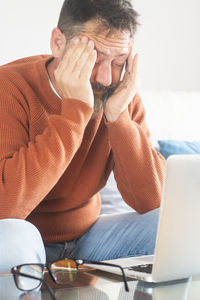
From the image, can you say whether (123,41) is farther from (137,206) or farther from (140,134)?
(137,206)

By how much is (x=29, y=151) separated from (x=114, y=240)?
1.15ft

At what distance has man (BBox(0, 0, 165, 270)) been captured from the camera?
1.29 m

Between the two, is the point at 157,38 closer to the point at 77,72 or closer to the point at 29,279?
the point at 77,72

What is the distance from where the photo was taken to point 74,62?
138 cm

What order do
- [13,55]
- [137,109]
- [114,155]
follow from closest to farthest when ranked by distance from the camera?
[114,155]
[137,109]
[13,55]

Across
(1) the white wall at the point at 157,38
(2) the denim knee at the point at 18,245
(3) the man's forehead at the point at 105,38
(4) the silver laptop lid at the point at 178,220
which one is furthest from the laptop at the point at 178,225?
(1) the white wall at the point at 157,38

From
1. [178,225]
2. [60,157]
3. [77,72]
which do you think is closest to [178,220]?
[178,225]

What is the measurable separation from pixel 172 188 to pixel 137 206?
694 mm

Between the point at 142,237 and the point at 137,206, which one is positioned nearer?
the point at 142,237

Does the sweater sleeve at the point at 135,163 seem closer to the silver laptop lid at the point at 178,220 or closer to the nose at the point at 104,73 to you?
the nose at the point at 104,73

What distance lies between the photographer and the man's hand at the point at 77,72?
4.49ft

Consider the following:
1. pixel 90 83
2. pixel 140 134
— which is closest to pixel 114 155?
pixel 140 134

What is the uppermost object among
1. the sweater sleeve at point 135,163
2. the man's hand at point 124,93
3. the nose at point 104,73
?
the nose at point 104,73

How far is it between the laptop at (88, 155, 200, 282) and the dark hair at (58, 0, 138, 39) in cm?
64
